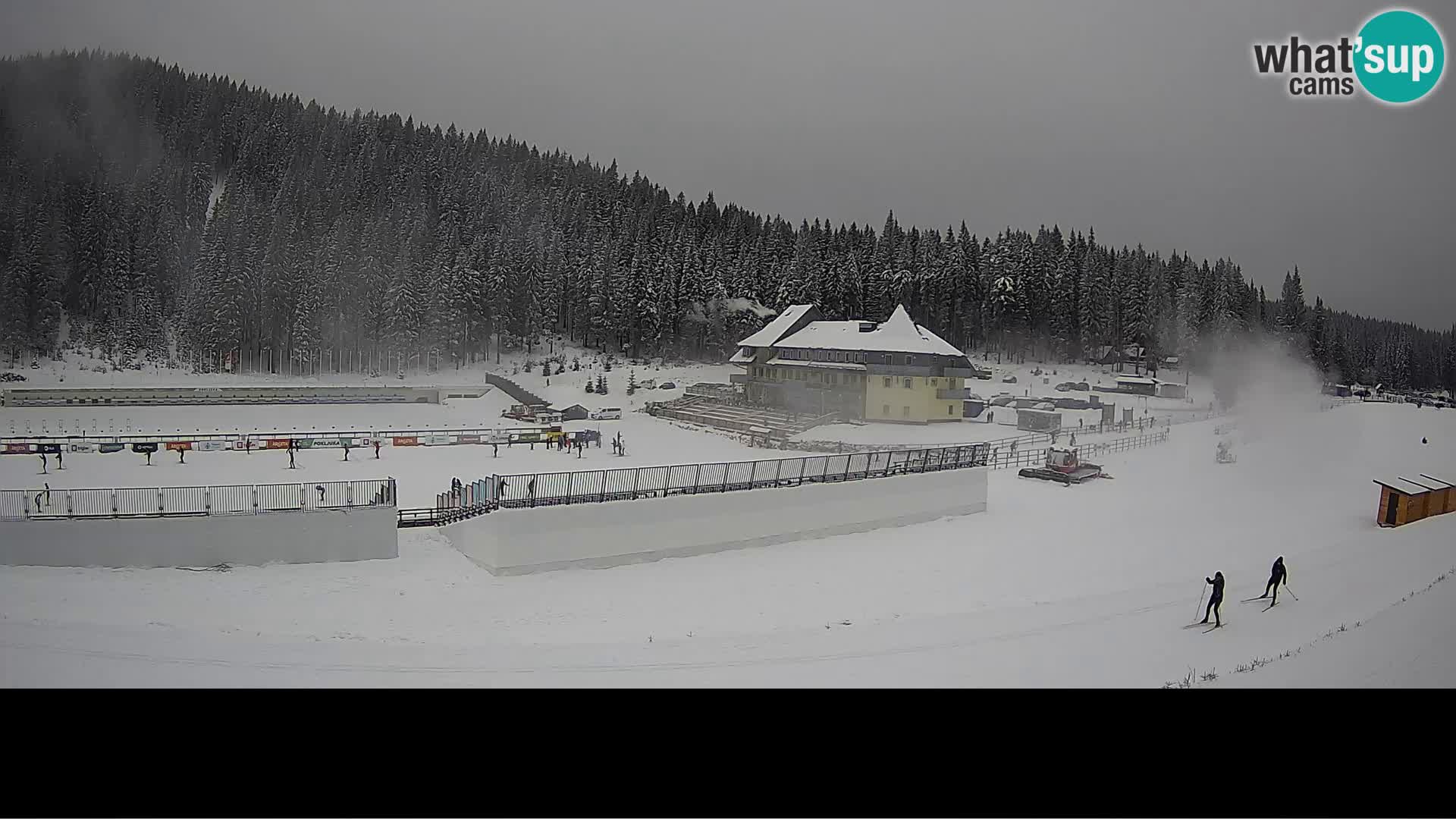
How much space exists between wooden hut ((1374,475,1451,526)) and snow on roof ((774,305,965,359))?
17.6 m

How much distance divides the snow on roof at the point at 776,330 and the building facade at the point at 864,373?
47 cm

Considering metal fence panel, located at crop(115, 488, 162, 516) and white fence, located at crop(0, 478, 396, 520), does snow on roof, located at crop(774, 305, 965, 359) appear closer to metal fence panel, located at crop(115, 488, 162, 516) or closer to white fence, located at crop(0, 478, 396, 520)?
white fence, located at crop(0, 478, 396, 520)

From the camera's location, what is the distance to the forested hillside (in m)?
26.4

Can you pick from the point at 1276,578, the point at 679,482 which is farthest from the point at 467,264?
the point at 1276,578

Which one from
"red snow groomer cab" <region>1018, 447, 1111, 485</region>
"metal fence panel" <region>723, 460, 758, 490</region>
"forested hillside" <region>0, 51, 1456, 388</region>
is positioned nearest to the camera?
"metal fence panel" <region>723, 460, 758, 490</region>

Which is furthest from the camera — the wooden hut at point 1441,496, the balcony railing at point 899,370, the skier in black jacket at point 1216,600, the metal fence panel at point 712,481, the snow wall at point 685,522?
the balcony railing at point 899,370

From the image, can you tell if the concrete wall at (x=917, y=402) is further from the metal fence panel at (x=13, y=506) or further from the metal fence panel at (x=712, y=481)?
the metal fence panel at (x=13, y=506)

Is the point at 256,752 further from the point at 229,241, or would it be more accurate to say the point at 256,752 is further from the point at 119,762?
the point at 229,241

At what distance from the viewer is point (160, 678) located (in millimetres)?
4410

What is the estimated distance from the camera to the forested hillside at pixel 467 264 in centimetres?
2642

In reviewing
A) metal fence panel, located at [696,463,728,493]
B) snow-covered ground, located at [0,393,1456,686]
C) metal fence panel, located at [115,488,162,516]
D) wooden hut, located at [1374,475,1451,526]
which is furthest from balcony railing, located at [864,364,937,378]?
metal fence panel, located at [115,488,162,516]

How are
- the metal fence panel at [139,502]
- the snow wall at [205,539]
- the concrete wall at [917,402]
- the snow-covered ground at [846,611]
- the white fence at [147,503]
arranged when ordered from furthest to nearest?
the concrete wall at [917,402]
the metal fence panel at [139,502]
the white fence at [147,503]
the snow wall at [205,539]
the snow-covered ground at [846,611]

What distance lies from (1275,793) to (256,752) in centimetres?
419

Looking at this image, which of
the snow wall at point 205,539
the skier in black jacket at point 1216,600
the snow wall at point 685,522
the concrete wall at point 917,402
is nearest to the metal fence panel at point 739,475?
the snow wall at point 685,522
